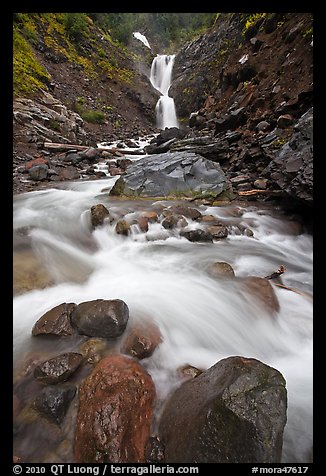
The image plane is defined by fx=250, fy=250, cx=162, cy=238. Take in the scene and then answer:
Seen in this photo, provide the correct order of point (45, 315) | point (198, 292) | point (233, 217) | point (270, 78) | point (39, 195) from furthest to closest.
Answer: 1. point (270, 78)
2. point (39, 195)
3. point (233, 217)
4. point (198, 292)
5. point (45, 315)

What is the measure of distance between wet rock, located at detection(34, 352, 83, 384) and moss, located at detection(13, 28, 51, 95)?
45.8ft

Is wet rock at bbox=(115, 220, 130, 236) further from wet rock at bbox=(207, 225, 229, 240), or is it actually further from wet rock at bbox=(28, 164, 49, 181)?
wet rock at bbox=(28, 164, 49, 181)

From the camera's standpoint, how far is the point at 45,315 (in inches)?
105

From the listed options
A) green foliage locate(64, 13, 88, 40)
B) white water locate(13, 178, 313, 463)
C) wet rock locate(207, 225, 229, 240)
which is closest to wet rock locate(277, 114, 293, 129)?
white water locate(13, 178, 313, 463)

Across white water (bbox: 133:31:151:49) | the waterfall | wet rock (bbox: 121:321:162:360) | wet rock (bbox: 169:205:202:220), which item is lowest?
wet rock (bbox: 121:321:162:360)

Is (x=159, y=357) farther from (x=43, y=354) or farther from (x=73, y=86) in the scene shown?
(x=73, y=86)

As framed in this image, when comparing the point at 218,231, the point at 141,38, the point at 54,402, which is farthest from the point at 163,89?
the point at 54,402

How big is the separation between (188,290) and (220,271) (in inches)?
23.1

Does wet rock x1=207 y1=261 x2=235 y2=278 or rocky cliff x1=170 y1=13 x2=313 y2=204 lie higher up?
rocky cliff x1=170 y1=13 x2=313 y2=204

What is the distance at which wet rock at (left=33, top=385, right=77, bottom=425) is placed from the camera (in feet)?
6.05

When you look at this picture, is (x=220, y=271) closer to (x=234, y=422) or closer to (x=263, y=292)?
(x=263, y=292)

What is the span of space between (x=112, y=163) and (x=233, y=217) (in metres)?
6.90
